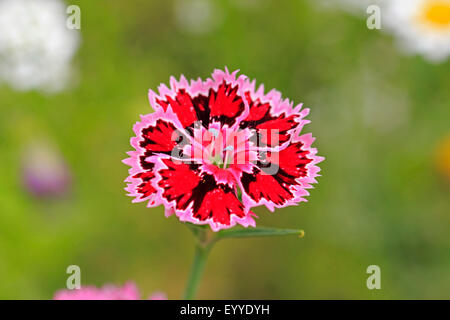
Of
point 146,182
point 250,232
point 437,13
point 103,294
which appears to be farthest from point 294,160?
point 437,13

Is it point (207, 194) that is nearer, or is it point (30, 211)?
point (207, 194)

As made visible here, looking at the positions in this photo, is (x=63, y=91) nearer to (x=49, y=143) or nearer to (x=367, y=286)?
(x=49, y=143)

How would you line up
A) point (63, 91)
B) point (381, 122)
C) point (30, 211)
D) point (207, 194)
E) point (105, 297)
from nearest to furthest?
point (207, 194), point (105, 297), point (30, 211), point (63, 91), point (381, 122)

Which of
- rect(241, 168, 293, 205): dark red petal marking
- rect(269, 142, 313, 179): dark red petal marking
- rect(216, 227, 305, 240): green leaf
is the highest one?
rect(269, 142, 313, 179): dark red petal marking

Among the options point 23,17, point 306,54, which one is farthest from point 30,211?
point 306,54

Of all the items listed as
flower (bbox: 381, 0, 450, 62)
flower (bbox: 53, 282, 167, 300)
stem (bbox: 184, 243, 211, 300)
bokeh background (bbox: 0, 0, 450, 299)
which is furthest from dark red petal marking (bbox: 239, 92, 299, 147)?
flower (bbox: 381, 0, 450, 62)

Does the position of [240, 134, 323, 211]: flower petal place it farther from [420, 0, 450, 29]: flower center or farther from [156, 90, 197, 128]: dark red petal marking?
[420, 0, 450, 29]: flower center
